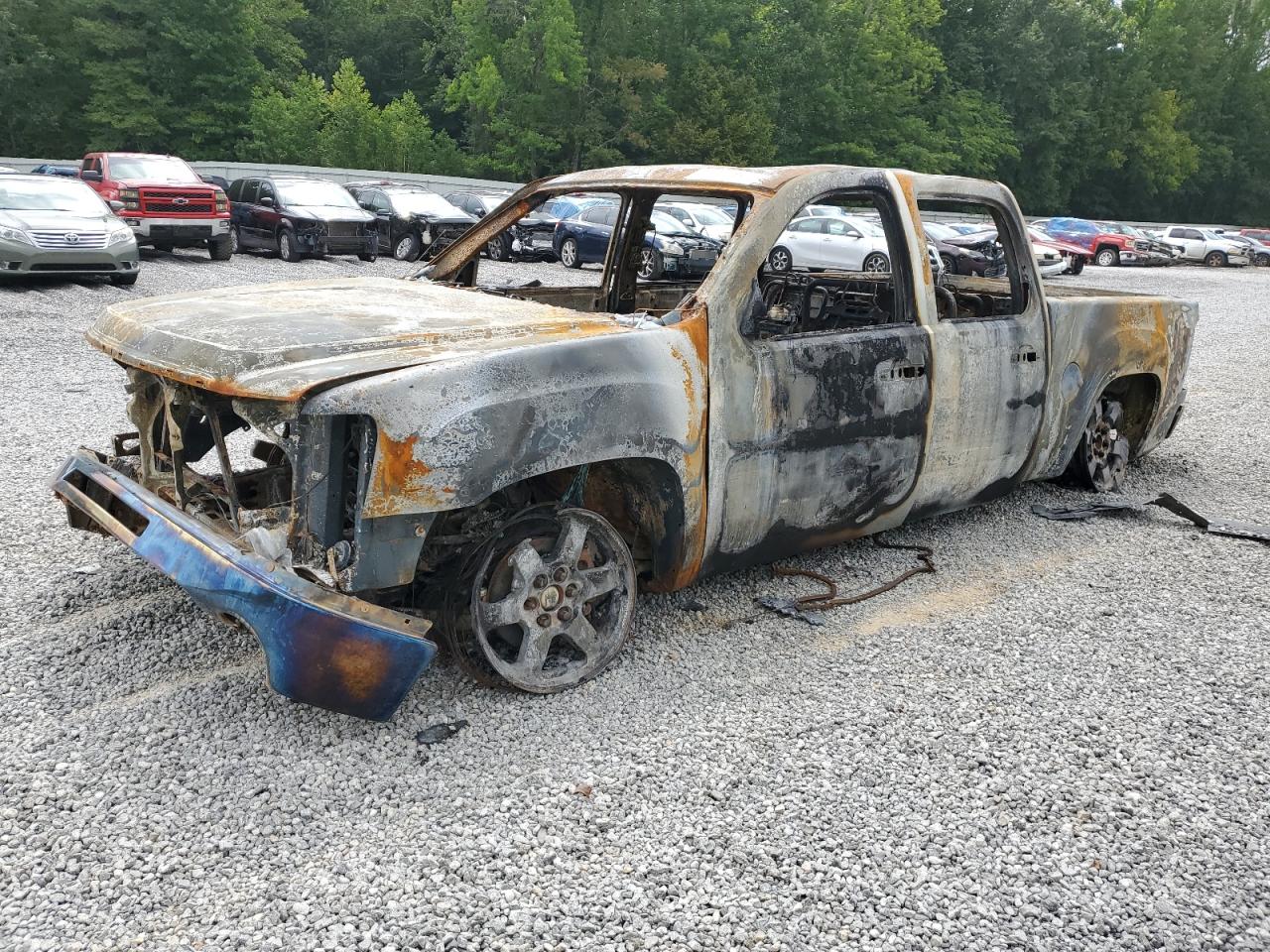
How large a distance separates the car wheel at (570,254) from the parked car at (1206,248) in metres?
25.1

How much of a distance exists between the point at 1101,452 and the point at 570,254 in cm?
1594

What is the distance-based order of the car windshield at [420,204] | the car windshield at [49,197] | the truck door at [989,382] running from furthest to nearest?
1. the car windshield at [420,204]
2. the car windshield at [49,197]
3. the truck door at [989,382]

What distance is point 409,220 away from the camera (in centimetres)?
2089

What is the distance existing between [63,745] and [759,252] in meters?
2.77

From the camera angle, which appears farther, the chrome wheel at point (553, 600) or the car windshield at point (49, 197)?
the car windshield at point (49, 197)

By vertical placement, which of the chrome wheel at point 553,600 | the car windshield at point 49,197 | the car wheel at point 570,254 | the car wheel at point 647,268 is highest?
the car wheel at point 647,268

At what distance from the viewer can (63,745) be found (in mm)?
3209

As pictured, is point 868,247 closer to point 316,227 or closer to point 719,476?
point 316,227

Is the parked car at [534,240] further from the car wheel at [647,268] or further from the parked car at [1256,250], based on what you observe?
the parked car at [1256,250]

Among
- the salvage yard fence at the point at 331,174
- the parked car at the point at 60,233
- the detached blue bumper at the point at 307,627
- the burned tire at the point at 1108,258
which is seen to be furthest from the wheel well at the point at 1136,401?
the burned tire at the point at 1108,258

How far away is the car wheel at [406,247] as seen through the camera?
826 inches

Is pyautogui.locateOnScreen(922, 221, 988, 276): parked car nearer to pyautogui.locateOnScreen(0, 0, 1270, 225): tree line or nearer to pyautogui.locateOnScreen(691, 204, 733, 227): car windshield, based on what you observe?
pyautogui.locateOnScreen(691, 204, 733, 227): car windshield

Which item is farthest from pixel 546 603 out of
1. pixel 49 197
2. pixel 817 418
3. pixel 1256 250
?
pixel 1256 250

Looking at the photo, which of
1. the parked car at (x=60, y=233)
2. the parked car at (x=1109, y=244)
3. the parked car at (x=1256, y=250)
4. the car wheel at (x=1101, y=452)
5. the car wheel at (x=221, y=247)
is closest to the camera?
the car wheel at (x=1101, y=452)
